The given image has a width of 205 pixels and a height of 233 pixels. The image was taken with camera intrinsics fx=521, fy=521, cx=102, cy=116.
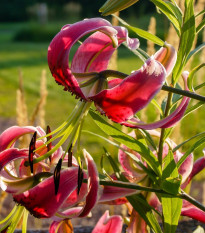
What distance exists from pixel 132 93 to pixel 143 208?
26cm

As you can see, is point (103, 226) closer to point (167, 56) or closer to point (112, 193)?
point (112, 193)

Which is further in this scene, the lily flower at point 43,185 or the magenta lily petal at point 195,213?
the magenta lily petal at point 195,213

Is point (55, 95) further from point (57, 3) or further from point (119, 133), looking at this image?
point (57, 3)

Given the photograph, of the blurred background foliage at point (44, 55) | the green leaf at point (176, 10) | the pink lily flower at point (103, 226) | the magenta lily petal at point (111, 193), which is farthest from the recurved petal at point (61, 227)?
the blurred background foliage at point (44, 55)

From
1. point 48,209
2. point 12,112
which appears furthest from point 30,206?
point 12,112

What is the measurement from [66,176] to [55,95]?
5585mm

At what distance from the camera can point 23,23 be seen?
1456 cm

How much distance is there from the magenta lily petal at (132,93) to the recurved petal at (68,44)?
38mm

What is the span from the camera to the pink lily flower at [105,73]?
0.55 meters

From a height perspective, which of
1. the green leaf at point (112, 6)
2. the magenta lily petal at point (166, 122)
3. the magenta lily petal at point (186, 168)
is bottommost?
the magenta lily petal at point (186, 168)

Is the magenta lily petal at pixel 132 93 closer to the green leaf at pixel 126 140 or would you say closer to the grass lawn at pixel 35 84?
the green leaf at pixel 126 140

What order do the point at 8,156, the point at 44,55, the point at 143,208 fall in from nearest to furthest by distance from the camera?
the point at 8,156, the point at 143,208, the point at 44,55

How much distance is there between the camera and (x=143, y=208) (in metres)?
0.76

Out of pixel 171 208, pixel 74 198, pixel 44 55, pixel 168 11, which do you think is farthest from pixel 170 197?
pixel 44 55
